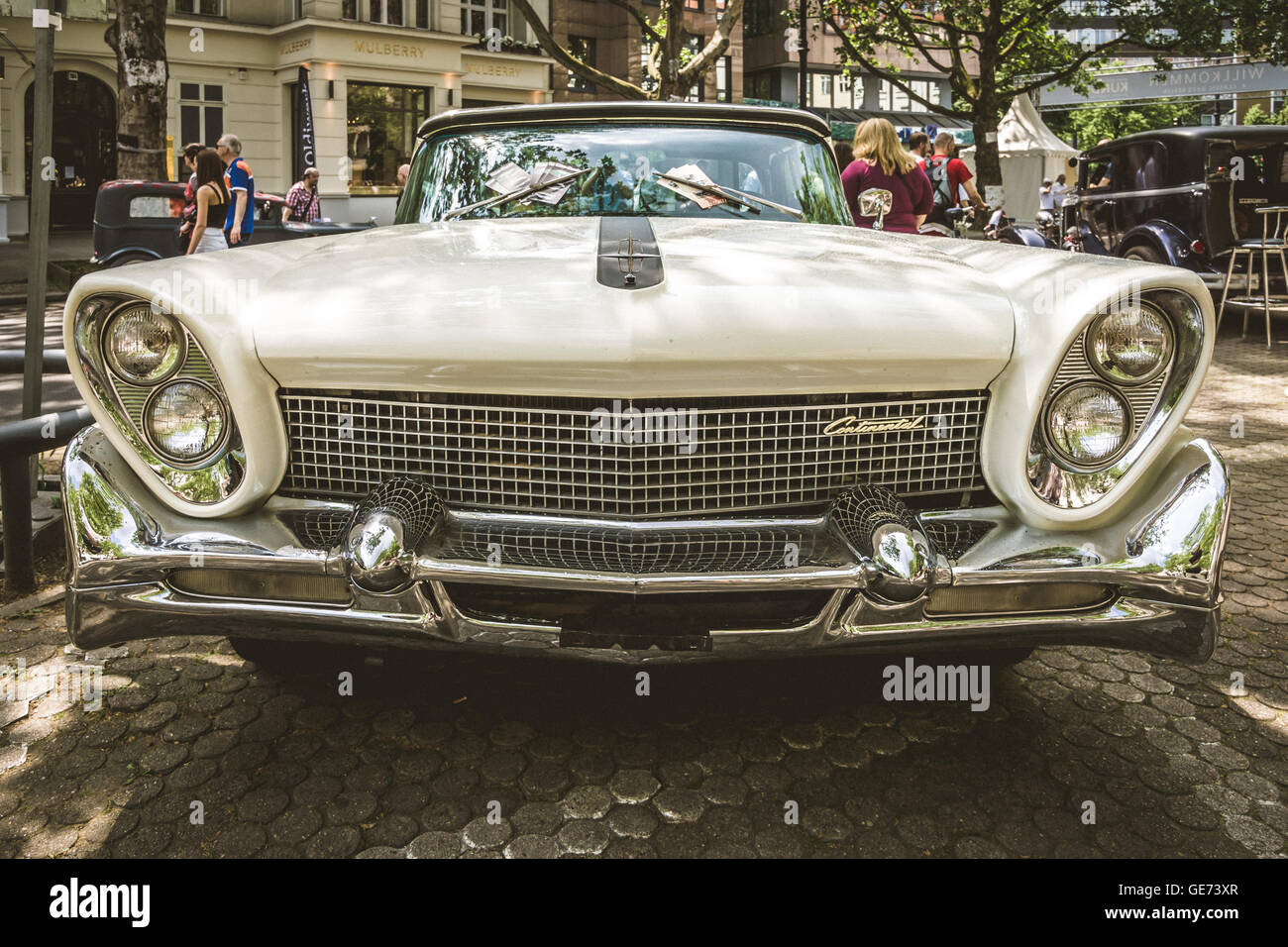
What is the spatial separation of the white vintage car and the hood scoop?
1cm

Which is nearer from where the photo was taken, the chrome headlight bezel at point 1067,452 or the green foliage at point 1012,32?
the chrome headlight bezel at point 1067,452

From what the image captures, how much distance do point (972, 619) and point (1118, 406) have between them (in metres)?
0.57

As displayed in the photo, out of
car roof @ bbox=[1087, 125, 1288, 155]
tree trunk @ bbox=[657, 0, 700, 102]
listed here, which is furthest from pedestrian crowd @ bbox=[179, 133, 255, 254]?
car roof @ bbox=[1087, 125, 1288, 155]

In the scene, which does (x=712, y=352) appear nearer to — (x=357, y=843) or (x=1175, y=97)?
(x=357, y=843)

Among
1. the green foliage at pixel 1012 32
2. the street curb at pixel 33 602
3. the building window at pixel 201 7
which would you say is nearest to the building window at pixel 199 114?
the building window at pixel 201 7

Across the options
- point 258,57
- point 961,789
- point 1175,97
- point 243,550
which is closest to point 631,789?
point 961,789

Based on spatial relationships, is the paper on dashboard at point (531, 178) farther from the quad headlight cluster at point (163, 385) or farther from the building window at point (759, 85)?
the building window at point (759, 85)

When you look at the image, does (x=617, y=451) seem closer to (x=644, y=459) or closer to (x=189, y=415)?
(x=644, y=459)

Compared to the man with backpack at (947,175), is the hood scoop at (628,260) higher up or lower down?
lower down

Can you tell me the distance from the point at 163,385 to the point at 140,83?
12049 mm

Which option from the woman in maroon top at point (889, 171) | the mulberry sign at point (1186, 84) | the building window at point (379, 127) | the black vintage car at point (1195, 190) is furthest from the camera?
the mulberry sign at point (1186, 84)

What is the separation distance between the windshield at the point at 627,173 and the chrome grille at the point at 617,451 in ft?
3.96

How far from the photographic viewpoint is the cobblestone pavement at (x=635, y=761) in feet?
7.31

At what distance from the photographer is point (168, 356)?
228cm
